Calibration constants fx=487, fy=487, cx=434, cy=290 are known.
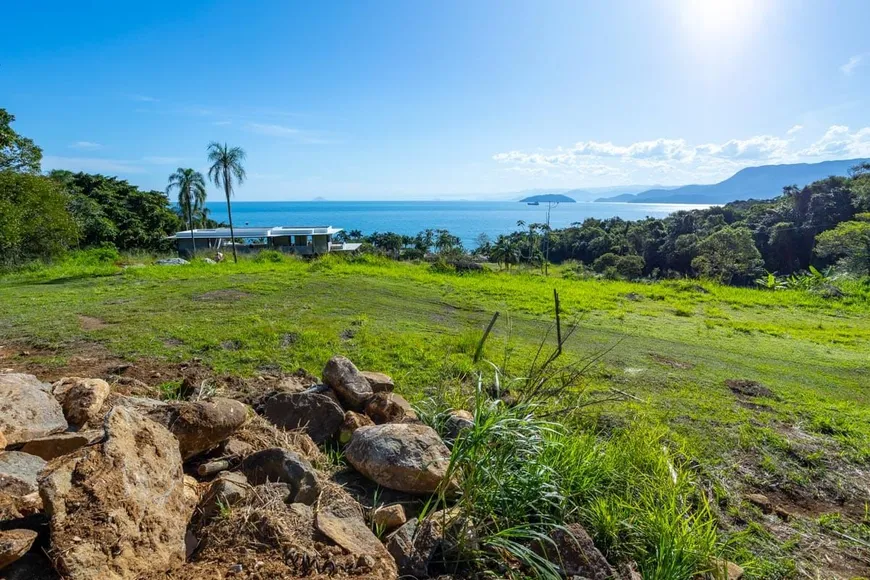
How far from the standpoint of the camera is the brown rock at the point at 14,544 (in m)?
1.60

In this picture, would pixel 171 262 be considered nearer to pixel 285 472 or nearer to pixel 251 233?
pixel 285 472

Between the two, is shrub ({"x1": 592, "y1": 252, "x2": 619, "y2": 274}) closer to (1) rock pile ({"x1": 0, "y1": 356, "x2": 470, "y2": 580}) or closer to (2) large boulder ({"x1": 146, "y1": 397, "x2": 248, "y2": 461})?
(1) rock pile ({"x1": 0, "y1": 356, "x2": 470, "y2": 580})

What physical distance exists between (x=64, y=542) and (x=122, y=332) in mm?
5778

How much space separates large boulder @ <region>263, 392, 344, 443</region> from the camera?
338cm

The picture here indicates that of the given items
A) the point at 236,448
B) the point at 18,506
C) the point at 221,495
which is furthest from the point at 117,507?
the point at 236,448

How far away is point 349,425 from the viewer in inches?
134

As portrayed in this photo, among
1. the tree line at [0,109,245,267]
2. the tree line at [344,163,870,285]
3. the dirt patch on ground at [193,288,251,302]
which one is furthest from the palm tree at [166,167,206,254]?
the dirt patch on ground at [193,288,251,302]

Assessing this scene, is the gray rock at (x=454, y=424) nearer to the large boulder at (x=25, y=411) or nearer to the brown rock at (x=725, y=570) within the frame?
the brown rock at (x=725, y=570)

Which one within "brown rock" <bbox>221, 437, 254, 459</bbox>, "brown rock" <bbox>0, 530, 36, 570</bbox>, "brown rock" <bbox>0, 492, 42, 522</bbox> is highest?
"brown rock" <bbox>0, 530, 36, 570</bbox>

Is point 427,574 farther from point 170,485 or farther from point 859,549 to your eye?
point 859,549

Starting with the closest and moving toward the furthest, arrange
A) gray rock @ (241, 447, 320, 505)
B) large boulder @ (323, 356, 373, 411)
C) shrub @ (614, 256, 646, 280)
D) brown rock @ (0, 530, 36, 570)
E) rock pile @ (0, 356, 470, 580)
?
brown rock @ (0, 530, 36, 570), rock pile @ (0, 356, 470, 580), gray rock @ (241, 447, 320, 505), large boulder @ (323, 356, 373, 411), shrub @ (614, 256, 646, 280)

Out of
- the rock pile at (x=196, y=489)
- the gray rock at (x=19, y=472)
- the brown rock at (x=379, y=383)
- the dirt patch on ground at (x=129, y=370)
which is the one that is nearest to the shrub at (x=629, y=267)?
the brown rock at (x=379, y=383)

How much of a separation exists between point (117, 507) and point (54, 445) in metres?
0.94

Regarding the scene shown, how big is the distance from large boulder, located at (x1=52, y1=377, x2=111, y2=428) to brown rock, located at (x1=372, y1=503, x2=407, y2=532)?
1.83m
